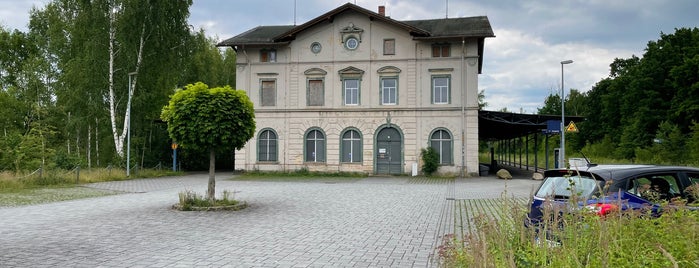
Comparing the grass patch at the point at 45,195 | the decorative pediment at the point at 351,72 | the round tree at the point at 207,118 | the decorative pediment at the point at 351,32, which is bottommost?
the grass patch at the point at 45,195

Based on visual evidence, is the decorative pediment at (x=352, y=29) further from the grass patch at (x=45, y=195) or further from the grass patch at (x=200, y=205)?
the grass patch at (x=200, y=205)

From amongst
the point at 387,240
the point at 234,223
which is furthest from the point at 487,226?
the point at 234,223

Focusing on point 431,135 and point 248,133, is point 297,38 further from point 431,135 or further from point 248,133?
point 248,133

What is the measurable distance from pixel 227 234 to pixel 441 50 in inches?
877

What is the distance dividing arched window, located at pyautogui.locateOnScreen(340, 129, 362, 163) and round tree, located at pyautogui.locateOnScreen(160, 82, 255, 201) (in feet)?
55.1

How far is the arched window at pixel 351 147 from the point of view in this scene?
30.1 meters

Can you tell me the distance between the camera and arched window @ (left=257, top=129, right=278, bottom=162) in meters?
31.2

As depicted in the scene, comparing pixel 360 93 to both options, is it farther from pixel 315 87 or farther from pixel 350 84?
pixel 315 87

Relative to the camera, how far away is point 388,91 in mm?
29844

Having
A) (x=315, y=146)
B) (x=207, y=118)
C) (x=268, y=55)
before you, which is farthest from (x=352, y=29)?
(x=207, y=118)

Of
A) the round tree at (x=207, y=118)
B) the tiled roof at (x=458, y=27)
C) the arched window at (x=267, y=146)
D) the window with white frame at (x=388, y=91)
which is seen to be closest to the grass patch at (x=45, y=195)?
the round tree at (x=207, y=118)

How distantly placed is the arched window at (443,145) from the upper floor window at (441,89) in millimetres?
1791

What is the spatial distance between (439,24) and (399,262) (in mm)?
26513

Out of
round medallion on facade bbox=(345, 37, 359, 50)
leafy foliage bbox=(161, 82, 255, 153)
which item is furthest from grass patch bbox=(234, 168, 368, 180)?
leafy foliage bbox=(161, 82, 255, 153)
